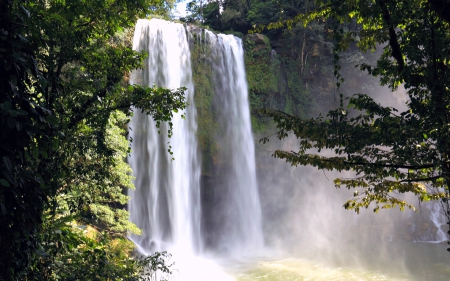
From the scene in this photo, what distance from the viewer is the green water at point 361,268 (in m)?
13.3

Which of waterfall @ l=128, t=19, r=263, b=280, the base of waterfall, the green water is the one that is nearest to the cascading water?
waterfall @ l=128, t=19, r=263, b=280

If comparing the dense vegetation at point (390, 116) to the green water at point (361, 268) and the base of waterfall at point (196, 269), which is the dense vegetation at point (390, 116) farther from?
the green water at point (361, 268)

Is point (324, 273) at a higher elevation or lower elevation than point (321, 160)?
lower

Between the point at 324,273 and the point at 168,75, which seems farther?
the point at 168,75

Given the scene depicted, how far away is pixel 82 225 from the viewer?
9.28m

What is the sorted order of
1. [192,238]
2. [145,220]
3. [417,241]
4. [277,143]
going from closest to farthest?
[145,220] < [192,238] < [417,241] < [277,143]

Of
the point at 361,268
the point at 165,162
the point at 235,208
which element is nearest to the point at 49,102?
the point at 165,162

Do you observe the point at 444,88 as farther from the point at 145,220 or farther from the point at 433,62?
the point at 145,220

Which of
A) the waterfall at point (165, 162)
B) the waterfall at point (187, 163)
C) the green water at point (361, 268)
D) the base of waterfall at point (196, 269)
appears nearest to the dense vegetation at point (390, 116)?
the base of waterfall at point (196, 269)

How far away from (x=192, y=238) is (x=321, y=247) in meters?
6.96

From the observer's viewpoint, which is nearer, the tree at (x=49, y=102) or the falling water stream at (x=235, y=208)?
the tree at (x=49, y=102)

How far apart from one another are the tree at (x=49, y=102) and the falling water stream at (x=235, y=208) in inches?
348

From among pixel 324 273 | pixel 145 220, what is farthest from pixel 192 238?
pixel 324 273

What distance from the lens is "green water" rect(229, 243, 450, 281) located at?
1333 centimetres
